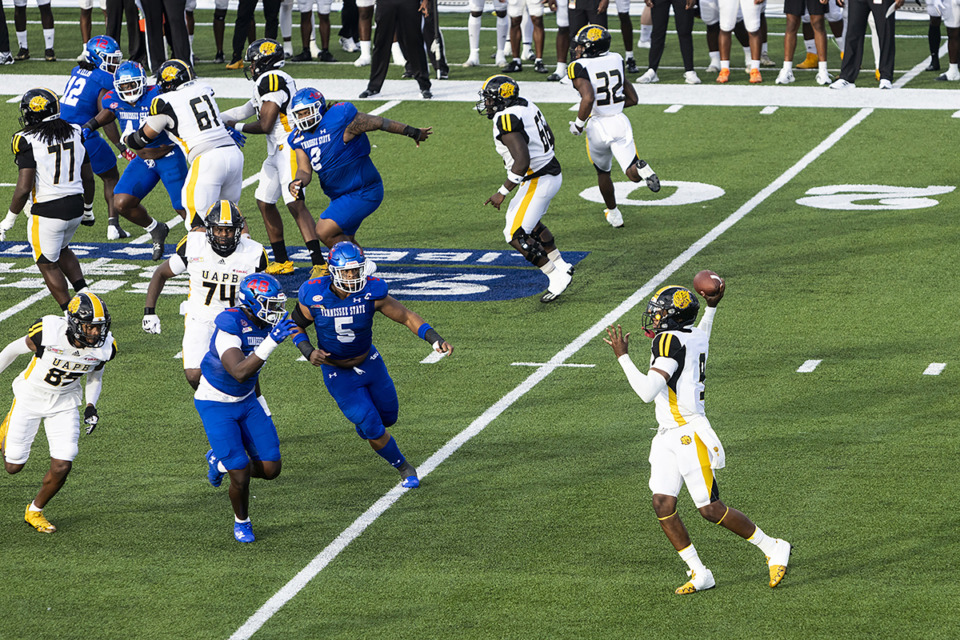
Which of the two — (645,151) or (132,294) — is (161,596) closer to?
(132,294)

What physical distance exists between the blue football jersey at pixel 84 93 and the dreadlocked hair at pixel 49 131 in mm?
2806

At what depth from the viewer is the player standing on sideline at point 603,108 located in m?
14.4

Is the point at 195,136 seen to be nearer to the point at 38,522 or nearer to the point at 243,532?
the point at 38,522

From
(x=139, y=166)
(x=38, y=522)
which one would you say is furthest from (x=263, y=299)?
(x=139, y=166)

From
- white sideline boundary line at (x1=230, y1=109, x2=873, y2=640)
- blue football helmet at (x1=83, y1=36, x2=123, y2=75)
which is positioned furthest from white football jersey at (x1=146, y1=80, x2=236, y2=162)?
white sideline boundary line at (x1=230, y1=109, x2=873, y2=640)

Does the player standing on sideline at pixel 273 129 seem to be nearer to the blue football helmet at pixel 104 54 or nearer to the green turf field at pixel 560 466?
the green turf field at pixel 560 466

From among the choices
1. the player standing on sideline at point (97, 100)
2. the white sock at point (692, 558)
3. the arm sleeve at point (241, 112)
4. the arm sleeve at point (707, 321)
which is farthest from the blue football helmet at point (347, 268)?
the player standing on sideline at point (97, 100)

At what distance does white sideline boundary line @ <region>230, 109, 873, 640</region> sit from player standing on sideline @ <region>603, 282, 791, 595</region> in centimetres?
182

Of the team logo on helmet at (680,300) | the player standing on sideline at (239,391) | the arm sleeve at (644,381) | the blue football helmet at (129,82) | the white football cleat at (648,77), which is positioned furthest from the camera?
the white football cleat at (648,77)

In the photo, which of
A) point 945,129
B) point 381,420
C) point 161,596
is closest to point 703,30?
point 945,129

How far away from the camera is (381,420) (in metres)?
8.95

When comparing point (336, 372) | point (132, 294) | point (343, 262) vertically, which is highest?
point (343, 262)

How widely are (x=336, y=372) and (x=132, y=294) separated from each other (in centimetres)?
498

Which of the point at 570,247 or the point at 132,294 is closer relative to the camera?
the point at 132,294
